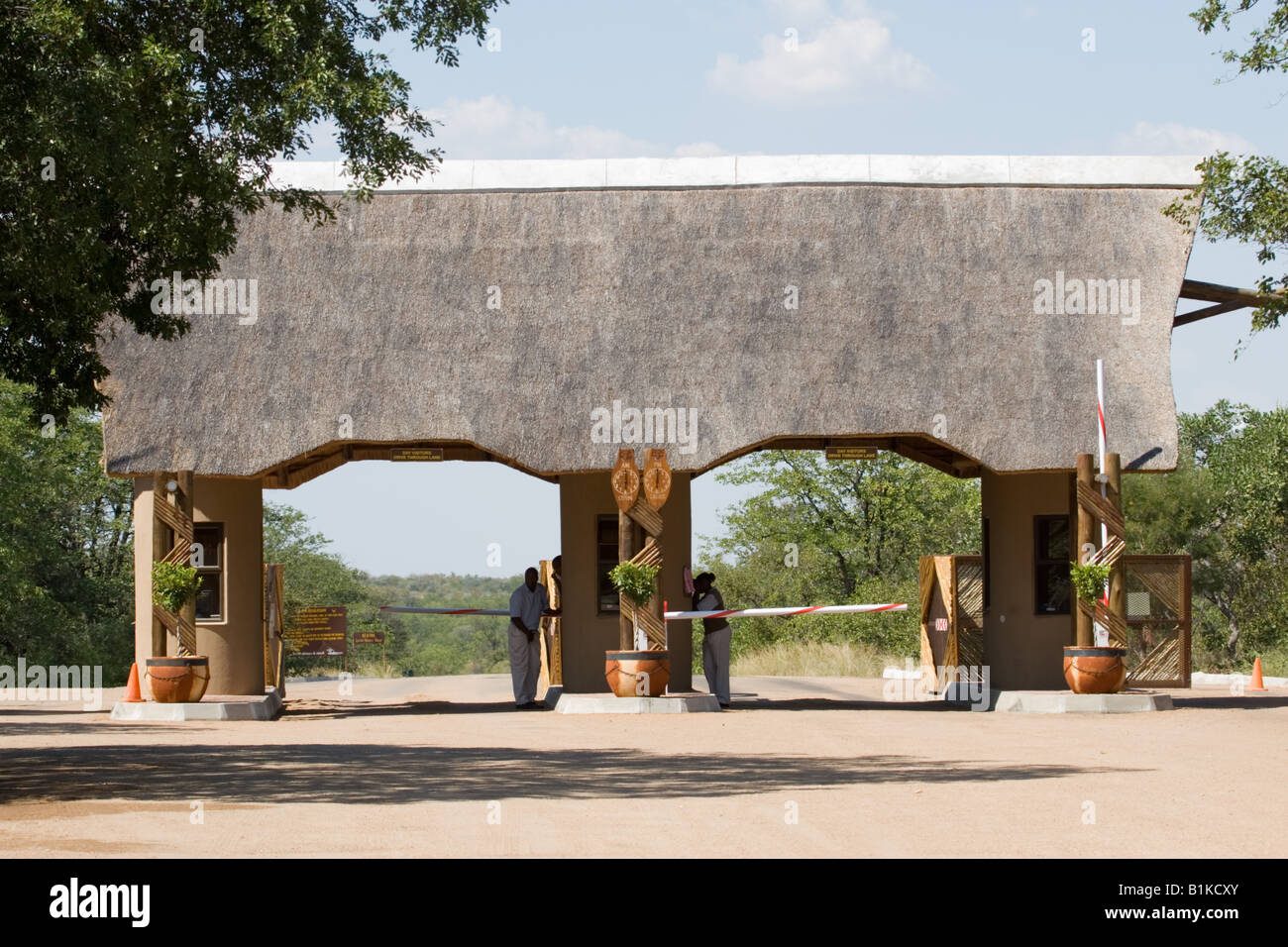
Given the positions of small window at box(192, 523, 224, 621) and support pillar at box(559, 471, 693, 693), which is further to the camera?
support pillar at box(559, 471, 693, 693)

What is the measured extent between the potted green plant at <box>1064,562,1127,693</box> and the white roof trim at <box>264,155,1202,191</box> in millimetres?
5958

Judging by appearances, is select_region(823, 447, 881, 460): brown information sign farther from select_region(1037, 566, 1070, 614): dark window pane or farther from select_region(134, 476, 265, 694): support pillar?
select_region(134, 476, 265, 694): support pillar

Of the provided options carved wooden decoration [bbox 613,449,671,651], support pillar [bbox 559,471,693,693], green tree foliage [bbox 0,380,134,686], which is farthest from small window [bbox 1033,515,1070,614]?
green tree foliage [bbox 0,380,134,686]

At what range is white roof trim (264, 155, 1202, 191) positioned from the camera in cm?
2366

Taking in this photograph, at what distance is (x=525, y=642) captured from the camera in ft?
75.3

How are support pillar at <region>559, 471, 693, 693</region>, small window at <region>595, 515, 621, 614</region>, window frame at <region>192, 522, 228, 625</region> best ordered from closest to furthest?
window frame at <region>192, 522, 228, 625</region>, support pillar at <region>559, 471, 693, 693</region>, small window at <region>595, 515, 621, 614</region>

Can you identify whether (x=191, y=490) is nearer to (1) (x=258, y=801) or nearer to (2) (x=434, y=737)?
(2) (x=434, y=737)

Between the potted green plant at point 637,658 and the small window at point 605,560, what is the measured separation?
2.42 meters

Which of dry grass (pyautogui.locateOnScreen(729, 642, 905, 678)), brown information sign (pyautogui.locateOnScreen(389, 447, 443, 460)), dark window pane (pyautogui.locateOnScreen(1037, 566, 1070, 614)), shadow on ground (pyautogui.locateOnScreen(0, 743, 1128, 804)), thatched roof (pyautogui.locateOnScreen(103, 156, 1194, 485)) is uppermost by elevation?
thatched roof (pyautogui.locateOnScreen(103, 156, 1194, 485))

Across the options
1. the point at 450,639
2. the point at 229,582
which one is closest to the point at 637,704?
the point at 229,582

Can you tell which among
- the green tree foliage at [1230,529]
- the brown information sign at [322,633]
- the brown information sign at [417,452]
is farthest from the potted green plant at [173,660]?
the green tree foliage at [1230,529]
